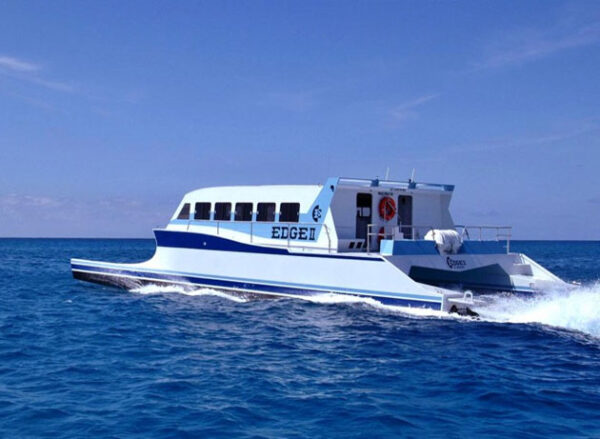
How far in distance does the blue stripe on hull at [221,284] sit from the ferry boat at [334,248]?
0.11 ft

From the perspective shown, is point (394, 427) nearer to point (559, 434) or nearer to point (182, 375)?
point (559, 434)

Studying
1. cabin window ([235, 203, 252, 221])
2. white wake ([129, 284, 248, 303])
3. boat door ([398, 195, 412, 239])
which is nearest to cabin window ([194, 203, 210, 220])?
cabin window ([235, 203, 252, 221])

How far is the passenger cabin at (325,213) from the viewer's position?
18641 millimetres

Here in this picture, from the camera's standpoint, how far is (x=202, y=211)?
22.2 meters

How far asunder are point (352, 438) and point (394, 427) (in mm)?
674

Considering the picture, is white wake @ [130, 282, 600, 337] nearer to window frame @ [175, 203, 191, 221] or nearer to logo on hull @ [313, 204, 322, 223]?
logo on hull @ [313, 204, 322, 223]

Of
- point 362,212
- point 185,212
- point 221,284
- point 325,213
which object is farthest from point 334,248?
point 185,212

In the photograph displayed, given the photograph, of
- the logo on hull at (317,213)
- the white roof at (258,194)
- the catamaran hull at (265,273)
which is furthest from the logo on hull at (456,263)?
the white roof at (258,194)

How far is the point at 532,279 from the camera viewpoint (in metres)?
18.7

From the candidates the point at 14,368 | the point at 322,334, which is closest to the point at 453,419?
the point at 322,334

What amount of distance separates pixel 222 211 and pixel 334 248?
5347 millimetres

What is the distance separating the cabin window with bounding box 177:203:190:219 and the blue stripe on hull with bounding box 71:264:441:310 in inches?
96.2

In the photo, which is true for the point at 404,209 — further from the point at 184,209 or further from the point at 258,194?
the point at 184,209

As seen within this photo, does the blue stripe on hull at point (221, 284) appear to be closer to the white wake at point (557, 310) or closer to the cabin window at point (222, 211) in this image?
the white wake at point (557, 310)
